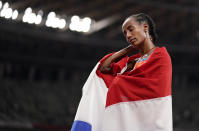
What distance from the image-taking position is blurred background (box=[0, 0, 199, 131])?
14.9 meters

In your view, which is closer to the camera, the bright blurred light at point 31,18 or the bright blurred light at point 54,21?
the bright blurred light at point 31,18

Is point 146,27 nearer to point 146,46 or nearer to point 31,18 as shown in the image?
point 146,46

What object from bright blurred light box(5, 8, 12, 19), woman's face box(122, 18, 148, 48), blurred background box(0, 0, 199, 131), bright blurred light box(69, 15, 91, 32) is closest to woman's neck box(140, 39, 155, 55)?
woman's face box(122, 18, 148, 48)

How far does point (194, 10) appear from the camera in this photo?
50.5ft

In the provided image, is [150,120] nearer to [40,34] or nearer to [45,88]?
[40,34]

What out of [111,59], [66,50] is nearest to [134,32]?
[111,59]

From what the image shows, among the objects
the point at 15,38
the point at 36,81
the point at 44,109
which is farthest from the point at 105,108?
the point at 36,81

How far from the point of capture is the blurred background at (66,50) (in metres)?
14.9

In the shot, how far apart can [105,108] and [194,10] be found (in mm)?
14585

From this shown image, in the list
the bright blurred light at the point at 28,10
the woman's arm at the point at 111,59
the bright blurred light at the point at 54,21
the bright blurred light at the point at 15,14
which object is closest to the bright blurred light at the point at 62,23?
the bright blurred light at the point at 54,21

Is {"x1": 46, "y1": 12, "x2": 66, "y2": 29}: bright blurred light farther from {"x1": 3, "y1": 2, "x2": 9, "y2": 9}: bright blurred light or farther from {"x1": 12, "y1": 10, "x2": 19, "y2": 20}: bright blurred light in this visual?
{"x1": 3, "y1": 2, "x2": 9, "y2": 9}: bright blurred light

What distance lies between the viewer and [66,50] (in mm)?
18141

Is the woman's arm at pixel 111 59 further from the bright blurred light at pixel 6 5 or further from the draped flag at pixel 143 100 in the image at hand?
the bright blurred light at pixel 6 5

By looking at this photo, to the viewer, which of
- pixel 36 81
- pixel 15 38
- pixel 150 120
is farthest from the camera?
pixel 36 81
